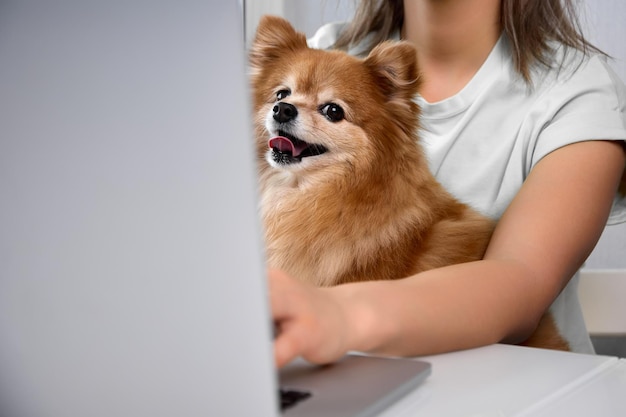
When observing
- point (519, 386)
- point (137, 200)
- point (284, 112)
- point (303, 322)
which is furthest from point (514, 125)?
point (137, 200)

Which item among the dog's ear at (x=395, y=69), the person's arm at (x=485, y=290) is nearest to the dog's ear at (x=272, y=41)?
the dog's ear at (x=395, y=69)

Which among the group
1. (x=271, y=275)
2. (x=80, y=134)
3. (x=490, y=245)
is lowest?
(x=490, y=245)

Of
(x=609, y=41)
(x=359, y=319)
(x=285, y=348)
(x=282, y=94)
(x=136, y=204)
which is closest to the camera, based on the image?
(x=136, y=204)

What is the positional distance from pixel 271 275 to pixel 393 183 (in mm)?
744

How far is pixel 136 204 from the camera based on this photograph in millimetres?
374

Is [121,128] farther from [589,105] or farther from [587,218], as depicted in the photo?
[589,105]

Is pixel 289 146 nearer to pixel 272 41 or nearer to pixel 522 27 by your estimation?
pixel 272 41

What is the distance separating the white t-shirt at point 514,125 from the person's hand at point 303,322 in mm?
839

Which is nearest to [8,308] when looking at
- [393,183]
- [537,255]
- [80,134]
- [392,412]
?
[80,134]

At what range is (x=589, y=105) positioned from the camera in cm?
Result: 132

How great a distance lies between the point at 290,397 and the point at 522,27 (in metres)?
1.15

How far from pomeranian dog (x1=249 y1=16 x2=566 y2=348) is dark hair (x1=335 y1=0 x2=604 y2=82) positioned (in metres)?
0.30

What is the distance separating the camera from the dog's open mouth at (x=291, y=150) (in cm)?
125

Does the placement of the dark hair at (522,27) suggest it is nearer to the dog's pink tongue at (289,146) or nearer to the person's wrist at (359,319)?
the dog's pink tongue at (289,146)
